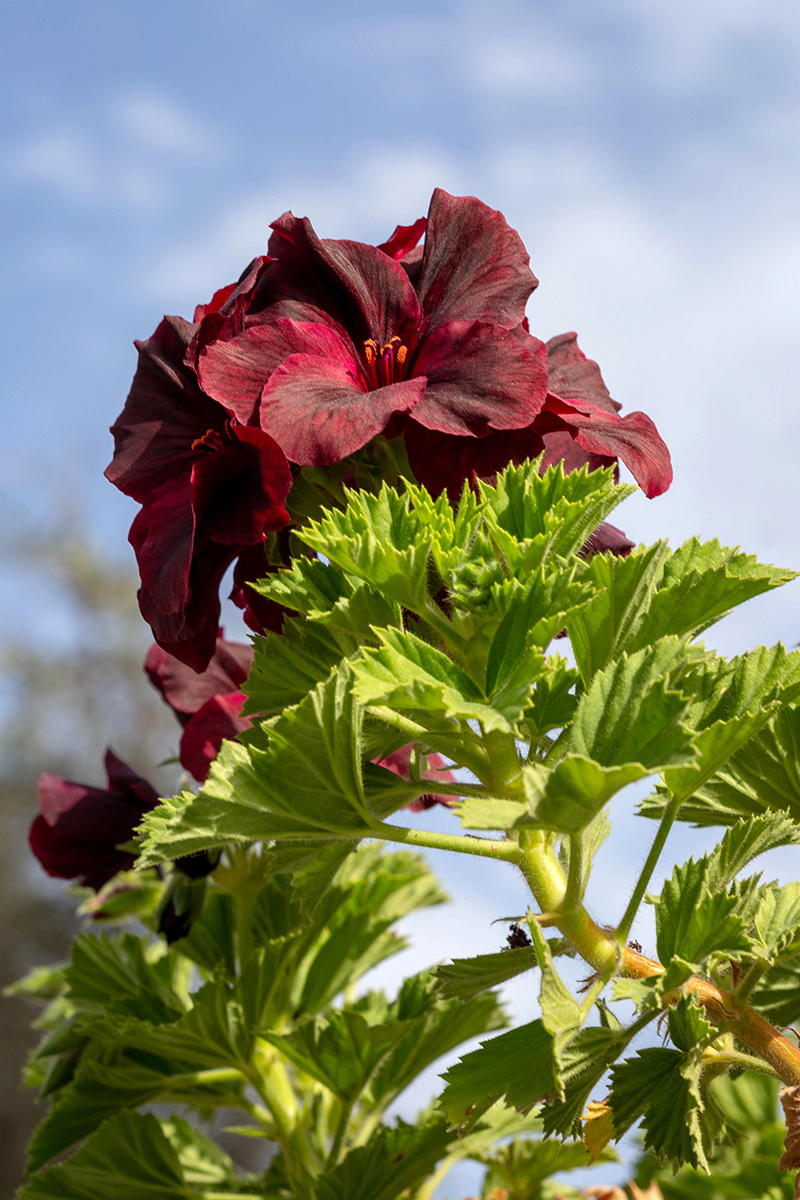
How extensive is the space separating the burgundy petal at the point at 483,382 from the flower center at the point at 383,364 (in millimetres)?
27

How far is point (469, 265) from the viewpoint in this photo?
1.90ft

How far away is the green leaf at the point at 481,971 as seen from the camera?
1.62ft

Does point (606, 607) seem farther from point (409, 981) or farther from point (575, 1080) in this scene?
point (409, 981)

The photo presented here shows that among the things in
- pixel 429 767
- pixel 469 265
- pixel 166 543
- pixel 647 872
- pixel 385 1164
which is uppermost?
pixel 469 265

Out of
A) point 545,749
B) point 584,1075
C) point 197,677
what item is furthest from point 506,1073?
point 197,677

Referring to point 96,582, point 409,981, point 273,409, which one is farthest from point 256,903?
point 96,582

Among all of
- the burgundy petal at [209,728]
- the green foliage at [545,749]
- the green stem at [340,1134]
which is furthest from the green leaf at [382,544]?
the green stem at [340,1134]

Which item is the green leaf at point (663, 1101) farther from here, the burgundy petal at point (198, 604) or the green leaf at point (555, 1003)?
the burgundy petal at point (198, 604)

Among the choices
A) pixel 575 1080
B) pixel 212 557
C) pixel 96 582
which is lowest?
pixel 575 1080

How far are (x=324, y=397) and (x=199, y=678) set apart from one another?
0.40 meters

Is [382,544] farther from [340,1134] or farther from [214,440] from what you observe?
[340,1134]

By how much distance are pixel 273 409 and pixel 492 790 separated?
205 millimetres

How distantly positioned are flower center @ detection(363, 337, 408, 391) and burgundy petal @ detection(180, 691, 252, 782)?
30cm

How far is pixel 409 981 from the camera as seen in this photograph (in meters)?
0.80
